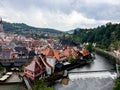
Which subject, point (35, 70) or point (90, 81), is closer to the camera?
point (35, 70)

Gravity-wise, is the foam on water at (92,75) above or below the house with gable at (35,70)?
below

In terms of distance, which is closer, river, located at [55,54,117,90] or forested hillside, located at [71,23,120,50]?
river, located at [55,54,117,90]

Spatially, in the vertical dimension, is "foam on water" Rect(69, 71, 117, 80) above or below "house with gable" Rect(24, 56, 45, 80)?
below

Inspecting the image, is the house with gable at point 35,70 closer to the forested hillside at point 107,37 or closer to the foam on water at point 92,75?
the foam on water at point 92,75

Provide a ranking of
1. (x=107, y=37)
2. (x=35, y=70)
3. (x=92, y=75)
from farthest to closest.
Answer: (x=107, y=37)
(x=92, y=75)
(x=35, y=70)

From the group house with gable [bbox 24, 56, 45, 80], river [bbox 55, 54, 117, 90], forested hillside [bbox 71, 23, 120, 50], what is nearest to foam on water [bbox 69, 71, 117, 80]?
river [bbox 55, 54, 117, 90]

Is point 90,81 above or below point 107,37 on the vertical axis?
below

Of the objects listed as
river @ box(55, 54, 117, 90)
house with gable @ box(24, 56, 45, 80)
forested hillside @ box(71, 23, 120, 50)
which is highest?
forested hillside @ box(71, 23, 120, 50)

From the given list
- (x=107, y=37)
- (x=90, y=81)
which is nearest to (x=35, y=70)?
(x=90, y=81)

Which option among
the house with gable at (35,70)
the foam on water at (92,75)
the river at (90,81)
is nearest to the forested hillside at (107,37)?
the foam on water at (92,75)

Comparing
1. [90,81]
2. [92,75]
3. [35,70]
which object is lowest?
[90,81]

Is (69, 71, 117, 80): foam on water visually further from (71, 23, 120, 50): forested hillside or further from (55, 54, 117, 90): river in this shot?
(71, 23, 120, 50): forested hillside

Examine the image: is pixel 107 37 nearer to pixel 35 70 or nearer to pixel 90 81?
pixel 90 81

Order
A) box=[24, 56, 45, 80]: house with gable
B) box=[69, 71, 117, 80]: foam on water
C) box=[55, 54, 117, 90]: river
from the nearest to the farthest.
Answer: box=[55, 54, 117, 90]: river, box=[24, 56, 45, 80]: house with gable, box=[69, 71, 117, 80]: foam on water
